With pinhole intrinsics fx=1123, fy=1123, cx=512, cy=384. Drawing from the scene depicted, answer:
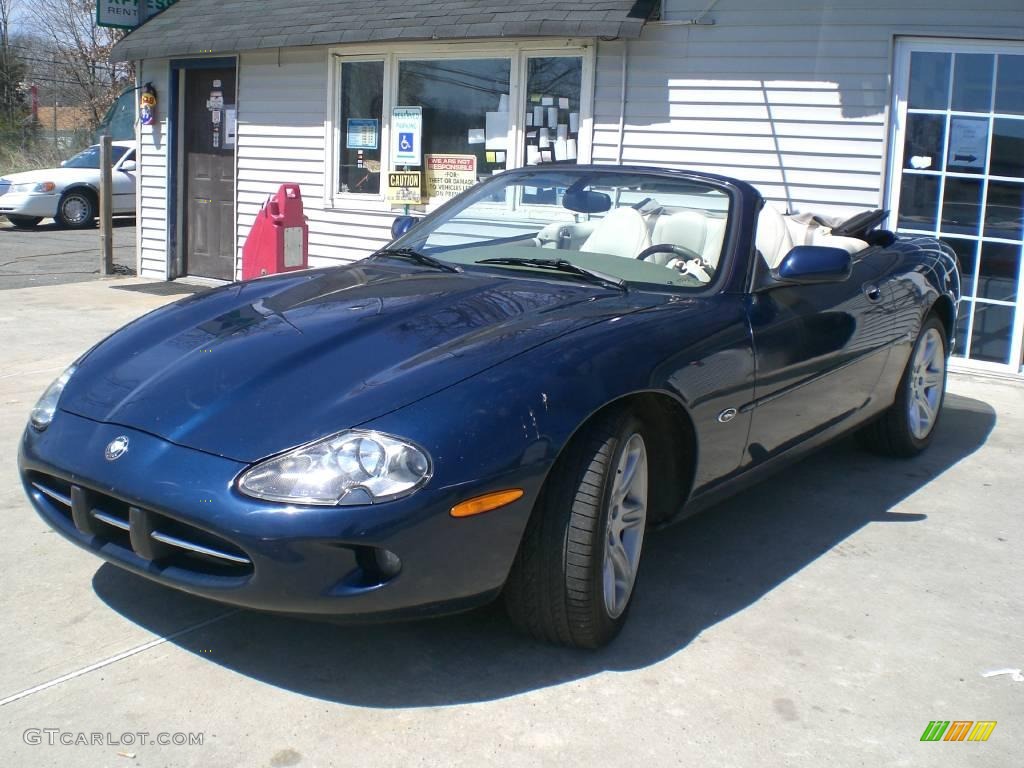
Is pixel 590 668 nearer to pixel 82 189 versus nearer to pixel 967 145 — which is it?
pixel 967 145

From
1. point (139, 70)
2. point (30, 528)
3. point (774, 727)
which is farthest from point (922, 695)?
point (139, 70)

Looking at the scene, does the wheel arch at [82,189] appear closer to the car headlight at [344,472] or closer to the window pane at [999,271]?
the window pane at [999,271]

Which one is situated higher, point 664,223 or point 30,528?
point 664,223

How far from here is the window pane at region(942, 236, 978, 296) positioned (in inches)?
301

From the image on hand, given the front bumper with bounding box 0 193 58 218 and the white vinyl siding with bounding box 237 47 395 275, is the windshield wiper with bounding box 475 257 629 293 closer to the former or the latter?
the white vinyl siding with bounding box 237 47 395 275

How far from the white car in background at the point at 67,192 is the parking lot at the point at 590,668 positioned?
49.5 feet

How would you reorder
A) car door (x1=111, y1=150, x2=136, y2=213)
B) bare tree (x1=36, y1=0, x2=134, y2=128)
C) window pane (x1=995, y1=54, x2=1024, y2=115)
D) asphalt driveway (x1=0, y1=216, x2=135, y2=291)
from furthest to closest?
bare tree (x1=36, y1=0, x2=134, y2=128) → car door (x1=111, y1=150, x2=136, y2=213) → asphalt driveway (x1=0, y1=216, x2=135, y2=291) → window pane (x1=995, y1=54, x2=1024, y2=115)

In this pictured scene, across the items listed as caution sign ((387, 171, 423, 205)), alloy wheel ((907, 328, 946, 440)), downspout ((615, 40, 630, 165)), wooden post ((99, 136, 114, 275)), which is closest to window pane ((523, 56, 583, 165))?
downspout ((615, 40, 630, 165))

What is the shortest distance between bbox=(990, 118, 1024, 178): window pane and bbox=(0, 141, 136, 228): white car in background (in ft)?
49.7

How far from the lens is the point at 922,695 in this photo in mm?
3225

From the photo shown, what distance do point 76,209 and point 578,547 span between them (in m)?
17.8

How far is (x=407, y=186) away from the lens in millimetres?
9875

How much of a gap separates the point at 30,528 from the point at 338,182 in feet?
21.9

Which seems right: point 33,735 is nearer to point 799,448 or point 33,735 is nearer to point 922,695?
point 922,695
